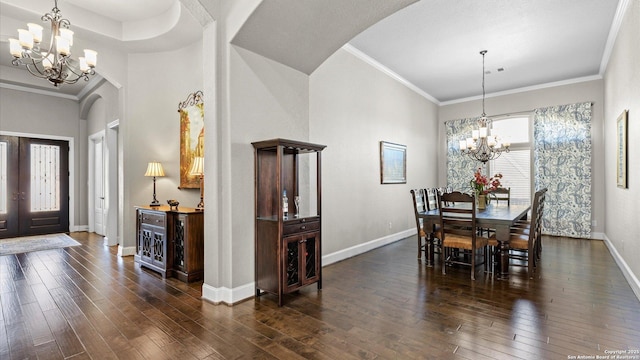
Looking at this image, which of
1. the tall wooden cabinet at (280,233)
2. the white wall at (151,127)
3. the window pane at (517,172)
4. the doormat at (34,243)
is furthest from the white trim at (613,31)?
the doormat at (34,243)

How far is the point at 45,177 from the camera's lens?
7.41m

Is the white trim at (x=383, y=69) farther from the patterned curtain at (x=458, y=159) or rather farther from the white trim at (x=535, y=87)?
the patterned curtain at (x=458, y=159)

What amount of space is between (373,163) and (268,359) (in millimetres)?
4057

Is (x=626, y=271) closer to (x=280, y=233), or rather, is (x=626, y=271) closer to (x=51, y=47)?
(x=280, y=233)

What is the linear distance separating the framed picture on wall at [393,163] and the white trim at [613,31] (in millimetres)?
3486

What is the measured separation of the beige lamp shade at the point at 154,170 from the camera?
4891mm

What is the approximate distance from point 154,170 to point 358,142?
3295 millimetres

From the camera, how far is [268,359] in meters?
2.11

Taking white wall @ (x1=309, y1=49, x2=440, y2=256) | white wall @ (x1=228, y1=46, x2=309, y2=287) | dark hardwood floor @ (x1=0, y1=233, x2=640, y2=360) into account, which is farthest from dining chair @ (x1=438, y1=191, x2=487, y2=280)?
white wall @ (x1=228, y1=46, x2=309, y2=287)

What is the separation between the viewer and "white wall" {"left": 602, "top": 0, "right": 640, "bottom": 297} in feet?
10.7

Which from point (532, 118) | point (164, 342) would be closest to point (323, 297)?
point (164, 342)

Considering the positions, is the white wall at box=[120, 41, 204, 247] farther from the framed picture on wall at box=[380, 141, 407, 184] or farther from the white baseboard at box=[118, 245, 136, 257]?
the framed picture on wall at box=[380, 141, 407, 184]

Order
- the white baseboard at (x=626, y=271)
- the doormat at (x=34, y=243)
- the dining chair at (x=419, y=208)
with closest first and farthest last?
the white baseboard at (x=626, y=271) → the dining chair at (x=419, y=208) → the doormat at (x=34, y=243)

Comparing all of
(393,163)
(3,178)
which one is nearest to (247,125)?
(393,163)
